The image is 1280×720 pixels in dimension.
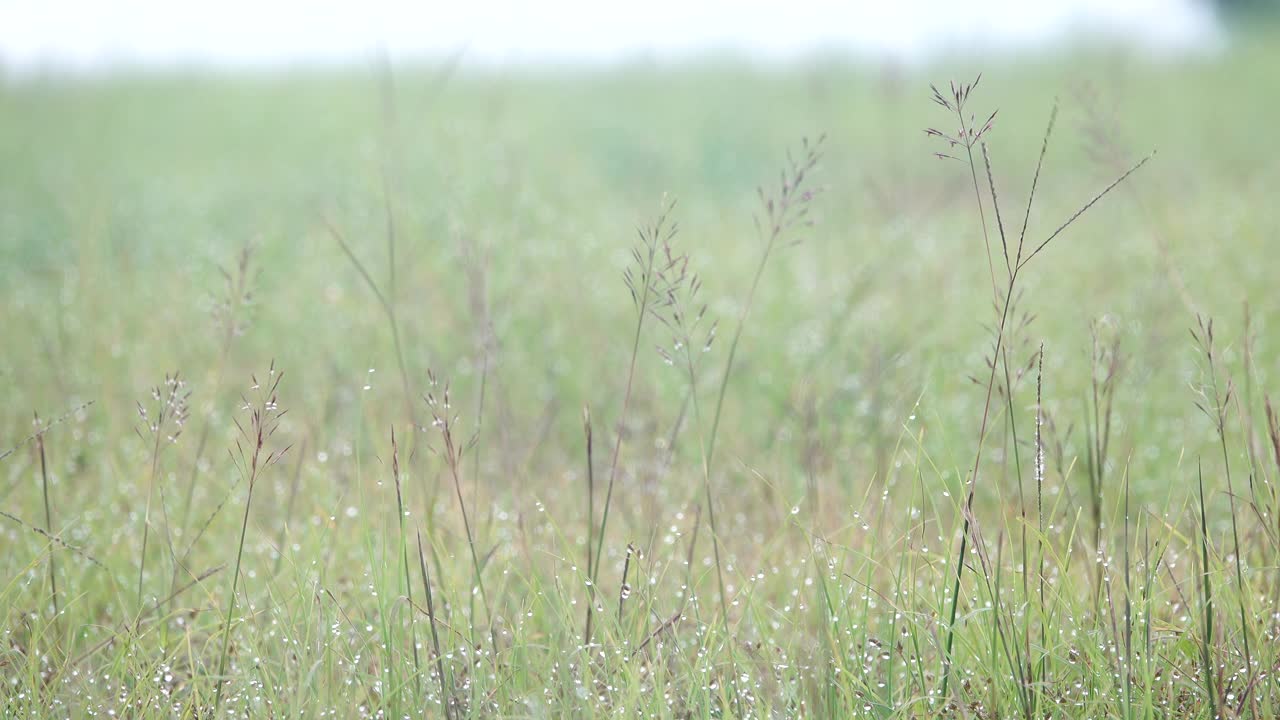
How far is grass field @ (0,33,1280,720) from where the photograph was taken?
6.40ft

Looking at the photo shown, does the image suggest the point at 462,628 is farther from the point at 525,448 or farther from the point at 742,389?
Result: the point at 742,389

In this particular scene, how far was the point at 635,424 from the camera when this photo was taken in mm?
3844

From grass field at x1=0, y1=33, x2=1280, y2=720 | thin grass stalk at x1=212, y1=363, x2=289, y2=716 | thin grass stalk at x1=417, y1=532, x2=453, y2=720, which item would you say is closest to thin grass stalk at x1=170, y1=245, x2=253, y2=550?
grass field at x1=0, y1=33, x2=1280, y2=720

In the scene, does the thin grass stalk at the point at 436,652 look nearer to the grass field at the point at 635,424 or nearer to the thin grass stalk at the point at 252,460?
the grass field at the point at 635,424

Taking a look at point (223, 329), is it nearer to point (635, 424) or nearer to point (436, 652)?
point (635, 424)

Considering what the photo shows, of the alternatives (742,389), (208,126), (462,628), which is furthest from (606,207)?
(208,126)

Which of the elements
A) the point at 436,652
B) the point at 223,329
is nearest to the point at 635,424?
the point at 223,329

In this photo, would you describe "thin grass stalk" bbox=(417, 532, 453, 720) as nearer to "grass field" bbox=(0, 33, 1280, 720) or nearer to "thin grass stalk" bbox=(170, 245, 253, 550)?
"grass field" bbox=(0, 33, 1280, 720)

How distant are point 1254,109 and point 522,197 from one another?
9145 millimetres

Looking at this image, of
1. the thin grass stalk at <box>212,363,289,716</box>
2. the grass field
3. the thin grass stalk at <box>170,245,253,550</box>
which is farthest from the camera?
the thin grass stalk at <box>170,245,253,550</box>

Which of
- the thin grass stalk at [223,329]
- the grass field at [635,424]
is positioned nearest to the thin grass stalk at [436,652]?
the grass field at [635,424]

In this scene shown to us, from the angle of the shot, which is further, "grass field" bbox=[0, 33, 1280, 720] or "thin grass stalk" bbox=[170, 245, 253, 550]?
"thin grass stalk" bbox=[170, 245, 253, 550]

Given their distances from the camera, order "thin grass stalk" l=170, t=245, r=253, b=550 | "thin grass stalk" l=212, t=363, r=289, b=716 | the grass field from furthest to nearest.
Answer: "thin grass stalk" l=170, t=245, r=253, b=550, the grass field, "thin grass stalk" l=212, t=363, r=289, b=716

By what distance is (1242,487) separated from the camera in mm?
3201
